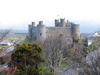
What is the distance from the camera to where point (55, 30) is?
40031mm

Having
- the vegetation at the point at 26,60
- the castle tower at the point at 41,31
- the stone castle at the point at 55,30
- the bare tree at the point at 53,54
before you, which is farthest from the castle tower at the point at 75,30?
the vegetation at the point at 26,60

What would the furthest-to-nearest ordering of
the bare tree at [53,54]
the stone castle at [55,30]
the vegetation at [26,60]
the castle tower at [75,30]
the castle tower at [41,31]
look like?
the castle tower at [75,30] < the stone castle at [55,30] < the castle tower at [41,31] < the bare tree at [53,54] < the vegetation at [26,60]

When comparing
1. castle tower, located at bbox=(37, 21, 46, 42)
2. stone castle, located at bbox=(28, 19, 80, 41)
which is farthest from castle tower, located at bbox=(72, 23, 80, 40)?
castle tower, located at bbox=(37, 21, 46, 42)

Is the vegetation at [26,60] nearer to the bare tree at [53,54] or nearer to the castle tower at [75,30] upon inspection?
the bare tree at [53,54]

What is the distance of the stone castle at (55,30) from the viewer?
39.3m

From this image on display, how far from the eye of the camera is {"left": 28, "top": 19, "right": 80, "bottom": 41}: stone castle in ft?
129

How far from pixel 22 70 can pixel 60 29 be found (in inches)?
1008

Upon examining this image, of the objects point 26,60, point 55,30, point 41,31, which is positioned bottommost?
point 26,60

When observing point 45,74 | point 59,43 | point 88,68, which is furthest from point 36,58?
point 59,43

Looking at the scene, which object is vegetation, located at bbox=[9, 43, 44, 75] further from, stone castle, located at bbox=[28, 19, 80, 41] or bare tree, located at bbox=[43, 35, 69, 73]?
stone castle, located at bbox=[28, 19, 80, 41]

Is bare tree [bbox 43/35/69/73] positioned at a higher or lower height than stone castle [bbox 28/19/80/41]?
lower

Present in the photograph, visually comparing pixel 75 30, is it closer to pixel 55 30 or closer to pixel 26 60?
pixel 55 30

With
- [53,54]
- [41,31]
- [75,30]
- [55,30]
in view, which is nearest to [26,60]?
[53,54]

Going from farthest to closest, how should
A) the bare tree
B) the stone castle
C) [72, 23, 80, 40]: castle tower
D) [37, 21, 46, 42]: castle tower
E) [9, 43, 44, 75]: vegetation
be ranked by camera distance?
[72, 23, 80, 40]: castle tower, the stone castle, [37, 21, 46, 42]: castle tower, the bare tree, [9, 43, 44, 75]: vegetation
